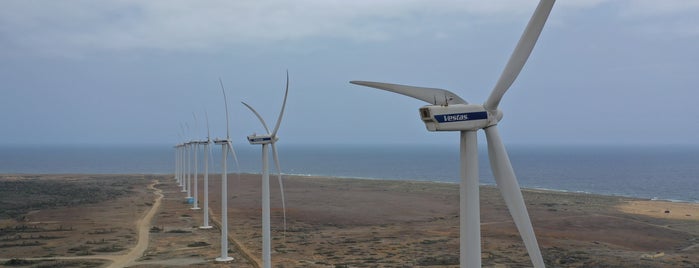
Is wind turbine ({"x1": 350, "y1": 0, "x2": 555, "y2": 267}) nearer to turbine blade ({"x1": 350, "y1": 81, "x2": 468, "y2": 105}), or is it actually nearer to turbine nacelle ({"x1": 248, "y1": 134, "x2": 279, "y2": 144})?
turbine blade ({"x1": 350, "y1": 81, "x2": 468, "y2": 105})

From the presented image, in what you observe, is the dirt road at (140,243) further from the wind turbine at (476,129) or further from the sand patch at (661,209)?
the sand patch at (661,209)

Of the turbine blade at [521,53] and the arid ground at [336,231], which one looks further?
the arid ground at [336,231]

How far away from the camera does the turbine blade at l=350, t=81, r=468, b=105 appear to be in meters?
15.7

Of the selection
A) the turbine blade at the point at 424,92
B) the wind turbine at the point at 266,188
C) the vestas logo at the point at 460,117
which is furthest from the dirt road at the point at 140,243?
the vestas logo at the point at 460,117

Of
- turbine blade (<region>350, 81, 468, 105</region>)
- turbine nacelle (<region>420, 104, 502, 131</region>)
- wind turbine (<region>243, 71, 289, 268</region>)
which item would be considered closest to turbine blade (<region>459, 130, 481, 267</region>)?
turbine nacelle (<region>420, 104, 502, 131</region>)

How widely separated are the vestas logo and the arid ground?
29934 mm

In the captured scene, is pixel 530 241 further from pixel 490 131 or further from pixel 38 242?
pixel 38 242

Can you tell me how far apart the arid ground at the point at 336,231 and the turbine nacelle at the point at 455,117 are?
29.9m

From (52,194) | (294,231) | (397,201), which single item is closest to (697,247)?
(294,231)

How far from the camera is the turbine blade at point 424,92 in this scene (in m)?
15.7

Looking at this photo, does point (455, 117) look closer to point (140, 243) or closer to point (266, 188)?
point (266, 188)

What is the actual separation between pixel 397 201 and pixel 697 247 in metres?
47.8

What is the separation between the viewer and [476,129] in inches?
608

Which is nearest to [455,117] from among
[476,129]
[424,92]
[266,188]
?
[476,129]
